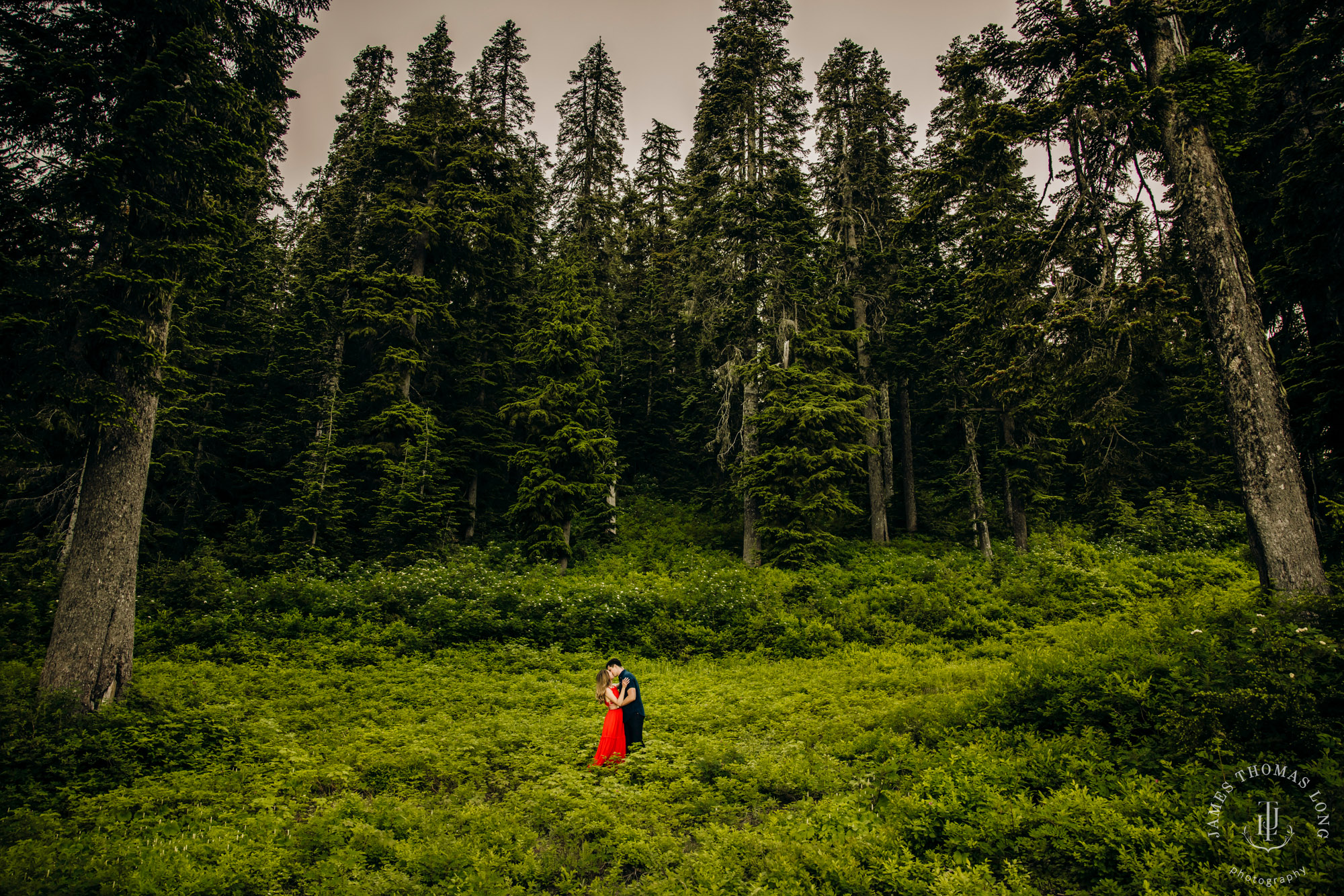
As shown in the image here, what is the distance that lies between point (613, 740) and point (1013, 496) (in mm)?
16683

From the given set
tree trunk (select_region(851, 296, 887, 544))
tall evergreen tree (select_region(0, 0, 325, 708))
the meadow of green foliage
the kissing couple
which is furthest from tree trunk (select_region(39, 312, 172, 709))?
tree trunk (select_region(851, 296, 887, 544))

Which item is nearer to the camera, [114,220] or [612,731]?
[612,731]

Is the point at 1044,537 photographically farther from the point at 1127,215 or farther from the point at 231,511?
the point at 231,511

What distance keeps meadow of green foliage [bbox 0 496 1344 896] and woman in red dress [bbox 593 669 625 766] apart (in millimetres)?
313

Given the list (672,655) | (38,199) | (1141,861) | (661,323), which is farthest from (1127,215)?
(661,323)

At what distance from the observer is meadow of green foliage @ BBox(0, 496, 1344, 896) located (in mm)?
5023

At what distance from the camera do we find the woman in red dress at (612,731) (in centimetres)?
823

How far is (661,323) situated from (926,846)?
27523mm

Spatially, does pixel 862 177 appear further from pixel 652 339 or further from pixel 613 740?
pixel 613 740

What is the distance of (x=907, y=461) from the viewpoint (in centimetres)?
2527

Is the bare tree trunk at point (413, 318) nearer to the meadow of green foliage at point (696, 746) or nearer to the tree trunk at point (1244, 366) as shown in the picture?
the meadow of green foliage at point (696, 746)

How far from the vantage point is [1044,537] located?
18.5 metres

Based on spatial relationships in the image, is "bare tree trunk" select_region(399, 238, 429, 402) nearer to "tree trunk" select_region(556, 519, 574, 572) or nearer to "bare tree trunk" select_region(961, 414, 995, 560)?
"tree trunk" select_region(556, 519, 574, 572)

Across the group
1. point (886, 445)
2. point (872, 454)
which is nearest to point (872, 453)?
point (872, 454)
